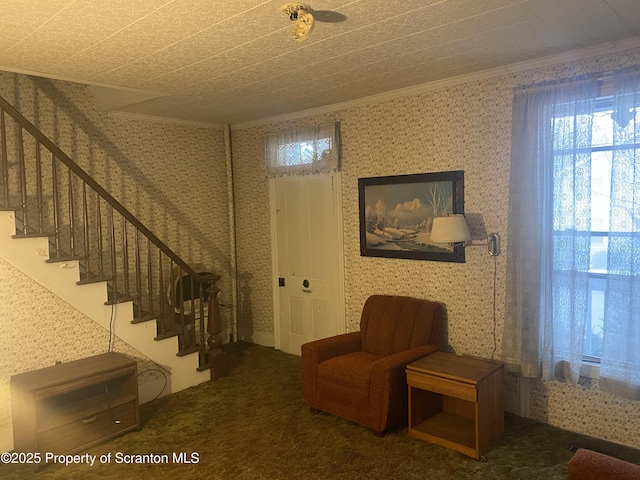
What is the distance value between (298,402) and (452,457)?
54.2 inches

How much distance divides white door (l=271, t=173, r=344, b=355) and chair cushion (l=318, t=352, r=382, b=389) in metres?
1.04

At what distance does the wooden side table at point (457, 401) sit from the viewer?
3.05 metres

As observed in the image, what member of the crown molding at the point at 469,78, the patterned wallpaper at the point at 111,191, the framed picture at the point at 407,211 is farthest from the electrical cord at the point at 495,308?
the patterned wallpaper at the point at 111,191

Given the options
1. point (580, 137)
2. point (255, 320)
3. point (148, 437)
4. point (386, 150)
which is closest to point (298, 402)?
point (148, 437)

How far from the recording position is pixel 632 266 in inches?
115

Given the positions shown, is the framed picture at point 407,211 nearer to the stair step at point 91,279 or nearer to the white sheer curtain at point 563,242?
the white sheer curtain at point 563,242

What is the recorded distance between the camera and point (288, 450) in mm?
3230

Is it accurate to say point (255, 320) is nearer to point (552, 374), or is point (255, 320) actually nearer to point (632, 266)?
point (552, 374)

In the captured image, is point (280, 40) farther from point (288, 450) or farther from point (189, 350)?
point (189, 350)

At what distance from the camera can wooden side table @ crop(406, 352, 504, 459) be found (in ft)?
10.0

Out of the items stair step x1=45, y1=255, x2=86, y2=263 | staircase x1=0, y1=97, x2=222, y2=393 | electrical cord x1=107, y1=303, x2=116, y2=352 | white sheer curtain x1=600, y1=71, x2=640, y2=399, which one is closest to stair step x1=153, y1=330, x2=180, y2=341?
staircase x1=0, y1=97, x2=222, y2=393

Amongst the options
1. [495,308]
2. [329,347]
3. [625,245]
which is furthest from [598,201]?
[329,347]

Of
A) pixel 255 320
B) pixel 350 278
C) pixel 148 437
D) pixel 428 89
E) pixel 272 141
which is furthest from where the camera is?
pixel 255 320

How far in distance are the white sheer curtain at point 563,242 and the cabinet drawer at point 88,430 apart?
2.80 m
